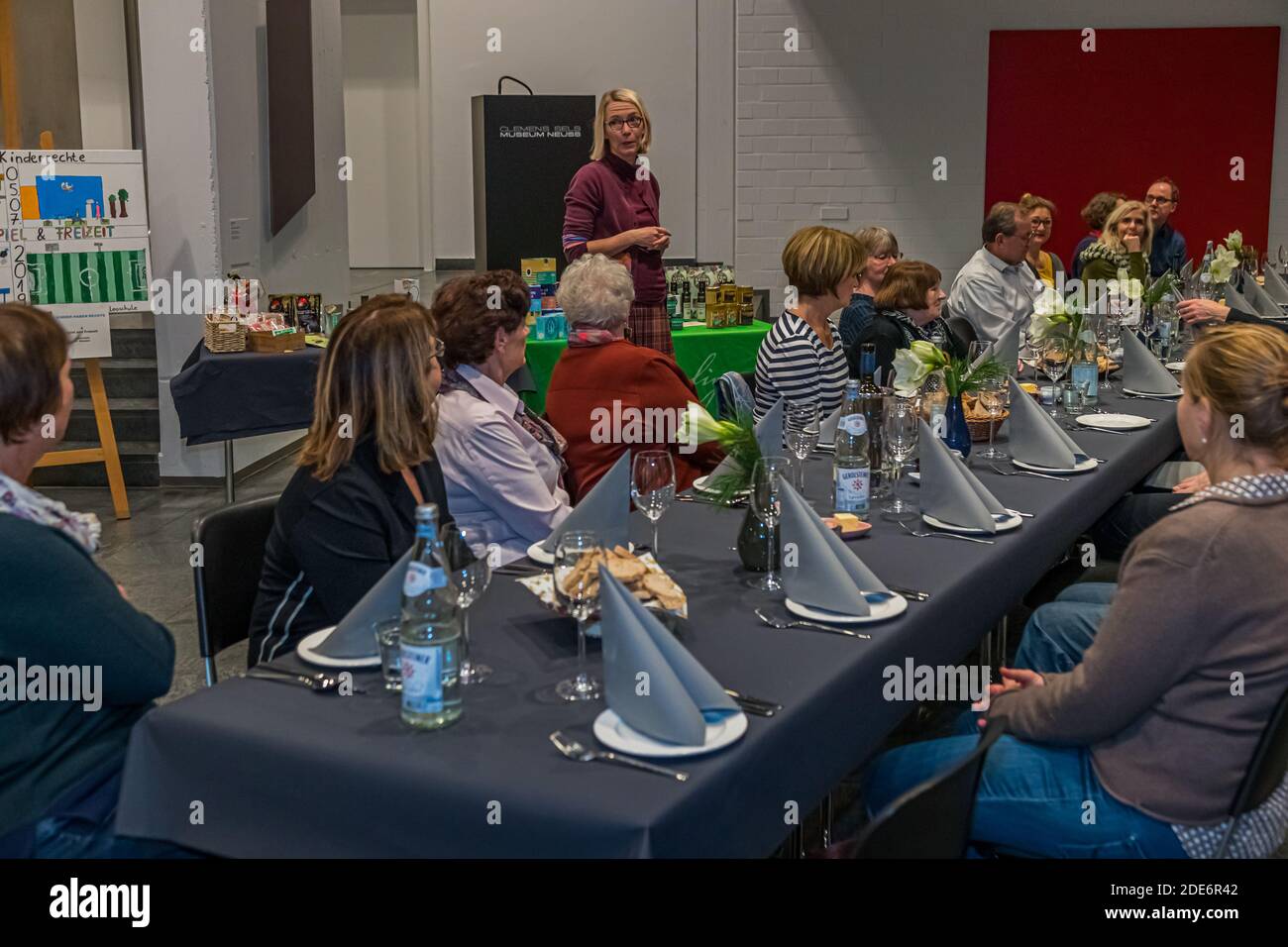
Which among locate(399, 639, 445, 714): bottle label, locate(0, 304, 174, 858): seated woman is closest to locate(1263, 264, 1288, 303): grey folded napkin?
locate(399, 639, 445, 714): bottle label

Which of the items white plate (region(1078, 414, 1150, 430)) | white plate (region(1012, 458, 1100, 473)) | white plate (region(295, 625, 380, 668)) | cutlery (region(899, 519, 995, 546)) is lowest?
white plate (region(295, 625, 380, 668))

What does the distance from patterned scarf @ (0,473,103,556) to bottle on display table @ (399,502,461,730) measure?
0.50 m

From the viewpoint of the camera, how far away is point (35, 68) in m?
8.23

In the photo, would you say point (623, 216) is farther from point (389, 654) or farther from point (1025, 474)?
point (389, 654)

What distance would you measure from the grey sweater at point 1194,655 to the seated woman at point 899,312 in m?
2.98

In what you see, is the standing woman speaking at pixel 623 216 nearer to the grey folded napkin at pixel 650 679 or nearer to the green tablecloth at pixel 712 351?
the green tablecloth at pixel 712 351

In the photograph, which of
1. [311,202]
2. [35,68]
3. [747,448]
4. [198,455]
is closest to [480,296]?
[747,448]

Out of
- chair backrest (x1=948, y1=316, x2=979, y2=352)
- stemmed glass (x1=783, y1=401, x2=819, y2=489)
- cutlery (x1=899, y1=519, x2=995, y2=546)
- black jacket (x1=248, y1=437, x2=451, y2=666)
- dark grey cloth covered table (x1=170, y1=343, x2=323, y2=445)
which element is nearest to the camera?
black jacket (x1=248, y1=437, x2=451, y2=666)

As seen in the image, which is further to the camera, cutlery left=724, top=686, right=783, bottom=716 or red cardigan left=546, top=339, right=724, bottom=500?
red cardigan left=546, top=339, right=724, bottom=500

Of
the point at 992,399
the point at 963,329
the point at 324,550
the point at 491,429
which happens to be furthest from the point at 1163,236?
the point at 324,550

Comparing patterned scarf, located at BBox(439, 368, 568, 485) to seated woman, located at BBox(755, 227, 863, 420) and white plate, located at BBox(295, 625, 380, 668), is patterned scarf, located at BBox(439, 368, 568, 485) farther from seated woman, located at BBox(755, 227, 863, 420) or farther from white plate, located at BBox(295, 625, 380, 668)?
white plate, located at BBox(295, 625, 380, 668)

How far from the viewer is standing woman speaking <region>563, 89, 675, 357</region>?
5906 mm

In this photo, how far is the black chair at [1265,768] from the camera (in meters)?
A: 1.90
